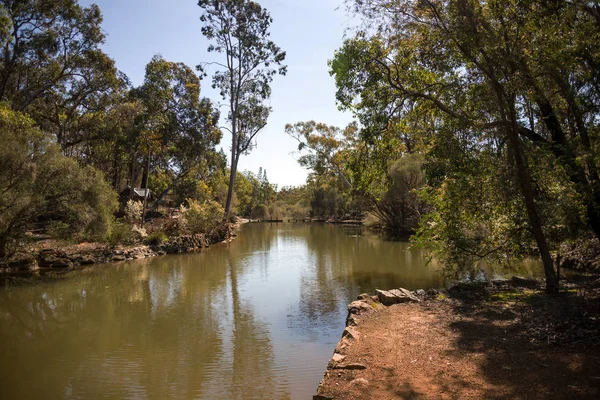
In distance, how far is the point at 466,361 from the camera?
511cm

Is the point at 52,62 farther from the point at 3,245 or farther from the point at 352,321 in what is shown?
the point at 352,321

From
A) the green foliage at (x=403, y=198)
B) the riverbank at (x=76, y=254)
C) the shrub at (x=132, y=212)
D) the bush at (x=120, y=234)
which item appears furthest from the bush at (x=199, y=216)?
the green foliage at (x=403, y=198)

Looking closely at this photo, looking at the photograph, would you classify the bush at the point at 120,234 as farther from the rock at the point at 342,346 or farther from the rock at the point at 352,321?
the rock at the point at 342,346

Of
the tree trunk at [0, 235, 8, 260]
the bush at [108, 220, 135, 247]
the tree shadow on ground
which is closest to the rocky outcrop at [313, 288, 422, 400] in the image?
the tree shadow on ground

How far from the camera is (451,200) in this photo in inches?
348

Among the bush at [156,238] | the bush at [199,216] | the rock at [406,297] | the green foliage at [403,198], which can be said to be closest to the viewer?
the rock at [406,297]

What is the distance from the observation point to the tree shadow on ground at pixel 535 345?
4.16 meters

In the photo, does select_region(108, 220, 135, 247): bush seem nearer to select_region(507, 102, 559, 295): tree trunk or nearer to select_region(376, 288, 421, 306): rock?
select_region(376, 288, 421, 306): rock

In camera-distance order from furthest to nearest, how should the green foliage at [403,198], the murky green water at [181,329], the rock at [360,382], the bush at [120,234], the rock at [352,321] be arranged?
the green foliage at [403,198] → the bush at [120,234] → the rock at [352,321] → the murky green water at [181,329] → the rock at [360,382]

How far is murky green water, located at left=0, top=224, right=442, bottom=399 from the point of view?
20.1ft

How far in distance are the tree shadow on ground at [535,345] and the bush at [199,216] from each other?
19.4 metres

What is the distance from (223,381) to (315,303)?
5.00 metres

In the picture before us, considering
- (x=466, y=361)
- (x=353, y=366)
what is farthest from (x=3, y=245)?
(x=466, y=361)

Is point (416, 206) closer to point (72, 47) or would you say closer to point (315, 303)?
point (315, 303)
